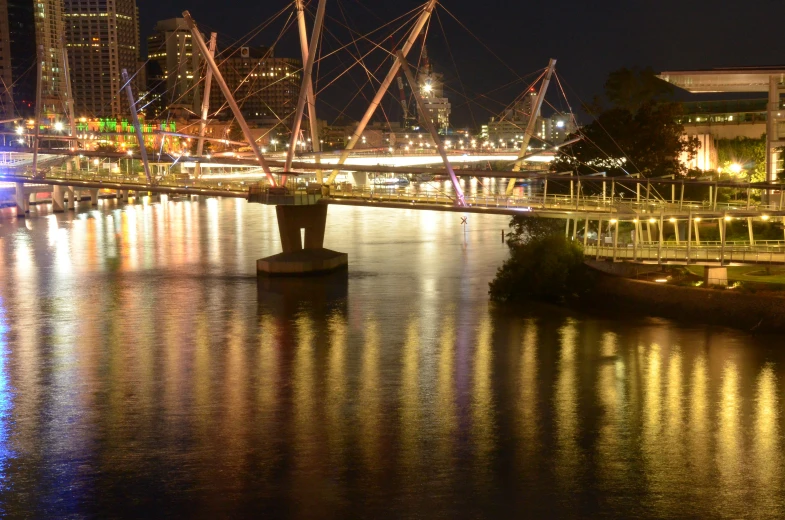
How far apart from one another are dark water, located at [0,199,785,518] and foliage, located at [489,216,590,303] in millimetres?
750

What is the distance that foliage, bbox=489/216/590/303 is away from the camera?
22422 mm

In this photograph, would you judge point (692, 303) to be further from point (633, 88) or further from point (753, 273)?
point (633, 88)

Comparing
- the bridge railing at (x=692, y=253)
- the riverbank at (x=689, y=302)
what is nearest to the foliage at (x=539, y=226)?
the bridge railing at (x=692, y=253)

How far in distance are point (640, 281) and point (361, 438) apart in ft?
31.2

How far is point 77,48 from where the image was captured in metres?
115

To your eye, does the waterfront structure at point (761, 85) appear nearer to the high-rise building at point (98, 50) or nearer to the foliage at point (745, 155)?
the foliage at point (745, 155)

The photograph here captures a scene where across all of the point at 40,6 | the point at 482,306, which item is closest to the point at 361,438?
the point at 482,306

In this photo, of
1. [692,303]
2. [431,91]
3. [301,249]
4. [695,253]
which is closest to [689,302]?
[692,303]

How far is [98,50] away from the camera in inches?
4592

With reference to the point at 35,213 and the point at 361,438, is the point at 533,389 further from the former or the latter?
the point at 35,213

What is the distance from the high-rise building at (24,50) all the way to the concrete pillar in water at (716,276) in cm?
7965

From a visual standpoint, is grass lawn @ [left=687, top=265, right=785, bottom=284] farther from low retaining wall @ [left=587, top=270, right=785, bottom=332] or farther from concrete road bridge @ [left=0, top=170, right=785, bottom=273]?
low retaining wall @ [left=587, top=270, right=785, bottom=332]

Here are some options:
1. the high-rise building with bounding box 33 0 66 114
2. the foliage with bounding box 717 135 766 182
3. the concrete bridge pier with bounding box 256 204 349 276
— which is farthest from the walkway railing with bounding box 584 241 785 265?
the high-rise building with bounding box 33 0 66 114

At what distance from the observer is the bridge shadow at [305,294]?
72.3 feet
